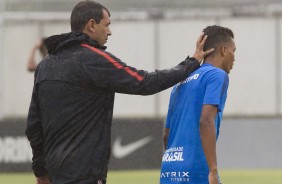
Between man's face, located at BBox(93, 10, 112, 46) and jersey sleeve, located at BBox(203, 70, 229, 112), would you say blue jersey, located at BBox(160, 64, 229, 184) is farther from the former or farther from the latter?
man's face, located at BBox(93, 10, 112, 46)

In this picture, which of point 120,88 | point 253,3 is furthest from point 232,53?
point 253,3

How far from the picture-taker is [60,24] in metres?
19.0

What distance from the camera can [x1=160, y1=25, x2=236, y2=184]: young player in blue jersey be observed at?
5.14 m

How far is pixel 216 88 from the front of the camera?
5168 mm

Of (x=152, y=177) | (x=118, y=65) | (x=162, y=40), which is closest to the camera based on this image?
(x=118, y=65)

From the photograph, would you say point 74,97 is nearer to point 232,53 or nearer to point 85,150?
→ point 85,150

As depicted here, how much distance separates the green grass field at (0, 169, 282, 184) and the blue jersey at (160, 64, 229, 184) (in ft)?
24.1

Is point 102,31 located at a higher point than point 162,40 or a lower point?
lower

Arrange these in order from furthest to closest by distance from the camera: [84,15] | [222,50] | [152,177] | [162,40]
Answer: [162,40]
[152,177]
[222,50]
[84,15]

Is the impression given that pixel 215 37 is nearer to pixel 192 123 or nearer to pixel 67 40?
pixel 192 123

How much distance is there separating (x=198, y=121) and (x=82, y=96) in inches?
26.6

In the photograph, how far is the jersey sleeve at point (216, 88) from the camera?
203 inches

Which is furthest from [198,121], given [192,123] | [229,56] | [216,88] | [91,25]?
[91,25]

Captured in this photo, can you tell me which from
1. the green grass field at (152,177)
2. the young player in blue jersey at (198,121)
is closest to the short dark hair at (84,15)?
the young player in blue jersey at (198,121)
